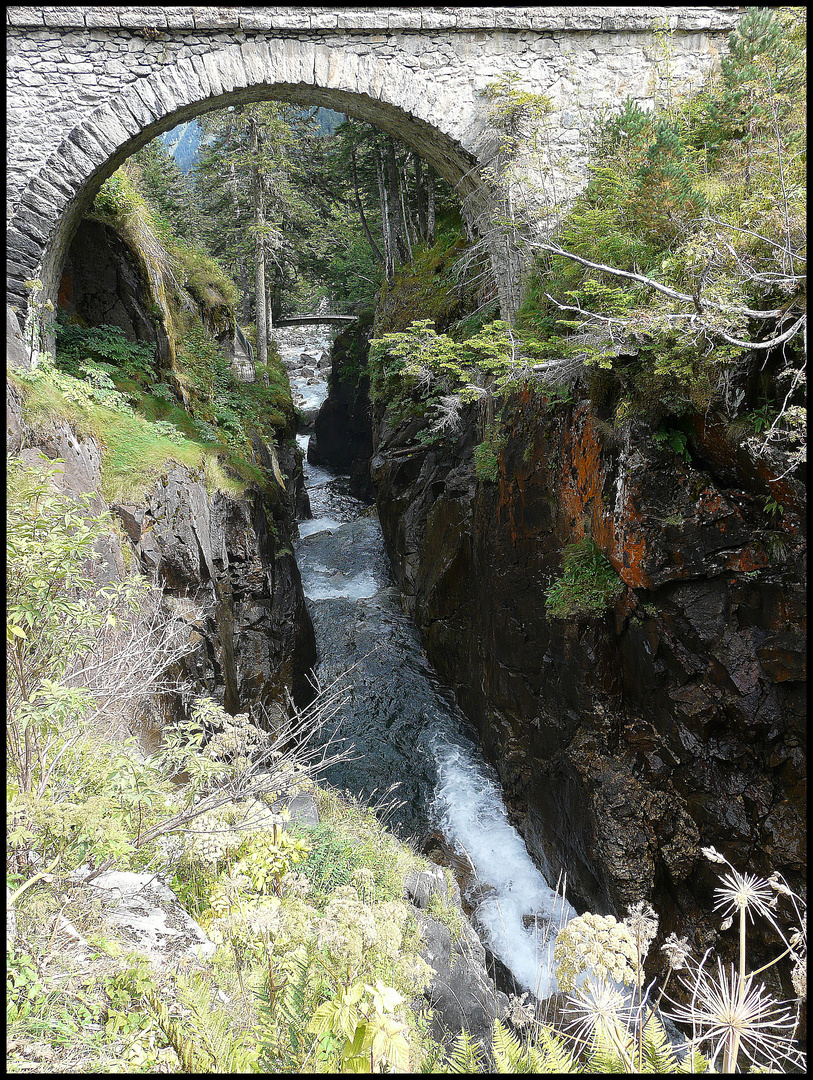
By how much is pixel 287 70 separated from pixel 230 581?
751 cm

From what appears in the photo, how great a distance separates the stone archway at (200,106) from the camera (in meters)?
7.47

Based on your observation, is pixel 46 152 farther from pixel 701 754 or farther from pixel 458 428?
pixel 701 754

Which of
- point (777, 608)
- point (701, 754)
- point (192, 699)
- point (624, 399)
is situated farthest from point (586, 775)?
point (192, 699)

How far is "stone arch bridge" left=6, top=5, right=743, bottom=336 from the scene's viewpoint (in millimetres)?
7359

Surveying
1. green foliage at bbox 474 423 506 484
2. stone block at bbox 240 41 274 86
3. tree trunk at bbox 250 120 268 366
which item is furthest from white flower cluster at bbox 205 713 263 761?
tree trunk at bbox 250 120 268 366

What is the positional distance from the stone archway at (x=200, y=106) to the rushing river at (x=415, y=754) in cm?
764

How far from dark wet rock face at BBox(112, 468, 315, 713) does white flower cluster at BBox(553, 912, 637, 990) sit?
17.3 ft

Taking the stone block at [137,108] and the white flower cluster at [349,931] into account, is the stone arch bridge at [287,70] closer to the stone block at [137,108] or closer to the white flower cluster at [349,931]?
the stone block at [137,108]

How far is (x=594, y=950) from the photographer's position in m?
2.52

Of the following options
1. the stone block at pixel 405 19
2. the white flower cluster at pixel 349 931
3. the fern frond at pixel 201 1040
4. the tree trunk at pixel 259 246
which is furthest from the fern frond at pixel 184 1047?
the tree trunk at pixel 259 246

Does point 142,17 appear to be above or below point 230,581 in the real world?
above

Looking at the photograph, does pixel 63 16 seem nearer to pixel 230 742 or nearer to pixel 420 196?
pixel 230 742

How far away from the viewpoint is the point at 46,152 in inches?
294

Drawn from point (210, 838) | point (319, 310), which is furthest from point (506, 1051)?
point (319, 310)
